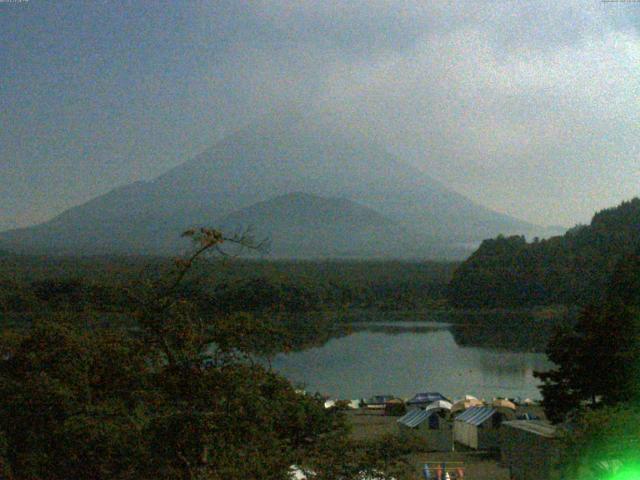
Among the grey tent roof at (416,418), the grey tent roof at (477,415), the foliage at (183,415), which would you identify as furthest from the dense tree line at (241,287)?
the grey tent roof at (477,415)

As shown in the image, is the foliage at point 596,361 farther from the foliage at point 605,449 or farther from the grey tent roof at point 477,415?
the foliage at point 605,449

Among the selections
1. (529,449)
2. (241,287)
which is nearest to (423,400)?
(529,449)

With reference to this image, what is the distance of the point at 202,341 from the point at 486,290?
108ft

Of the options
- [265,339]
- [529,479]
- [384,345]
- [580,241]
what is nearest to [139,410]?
[265,339]

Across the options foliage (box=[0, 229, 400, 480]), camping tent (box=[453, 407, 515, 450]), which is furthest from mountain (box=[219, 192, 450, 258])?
foliage (box=[0, 229, 400, 480])

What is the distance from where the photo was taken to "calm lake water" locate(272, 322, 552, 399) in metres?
16.4

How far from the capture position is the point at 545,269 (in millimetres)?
35688

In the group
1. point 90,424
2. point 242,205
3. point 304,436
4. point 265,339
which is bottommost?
point 304,436

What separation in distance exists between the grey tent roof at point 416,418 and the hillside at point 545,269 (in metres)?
23.6

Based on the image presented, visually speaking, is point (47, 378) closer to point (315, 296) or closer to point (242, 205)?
point (315, 296)

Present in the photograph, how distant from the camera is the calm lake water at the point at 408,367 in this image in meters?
16.4

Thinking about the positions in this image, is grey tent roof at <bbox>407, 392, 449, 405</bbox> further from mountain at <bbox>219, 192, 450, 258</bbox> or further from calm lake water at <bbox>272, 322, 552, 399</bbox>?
mountain at <bbox>219, 192, 450, 258</bbox>

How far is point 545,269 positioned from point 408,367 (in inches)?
686

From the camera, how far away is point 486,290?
115 feet
